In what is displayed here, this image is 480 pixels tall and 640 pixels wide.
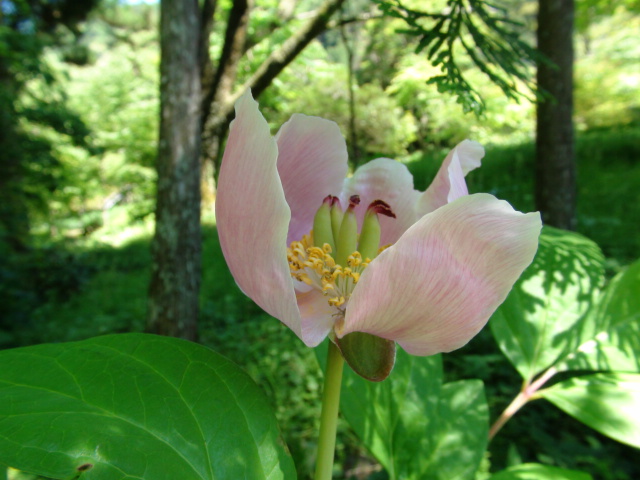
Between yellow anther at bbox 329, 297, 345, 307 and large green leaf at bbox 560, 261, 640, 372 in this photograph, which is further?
large green leaf at bbox 560, 261, 640, 372

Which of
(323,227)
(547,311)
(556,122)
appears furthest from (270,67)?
(323,227)

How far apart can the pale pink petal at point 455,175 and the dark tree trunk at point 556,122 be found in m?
1.56

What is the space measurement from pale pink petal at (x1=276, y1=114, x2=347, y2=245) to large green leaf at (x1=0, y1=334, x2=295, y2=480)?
19 cm

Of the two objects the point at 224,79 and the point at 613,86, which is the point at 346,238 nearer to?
the point at 224,79

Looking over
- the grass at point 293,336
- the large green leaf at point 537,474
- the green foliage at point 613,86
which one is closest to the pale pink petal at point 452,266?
the large green leaf at point 537,474

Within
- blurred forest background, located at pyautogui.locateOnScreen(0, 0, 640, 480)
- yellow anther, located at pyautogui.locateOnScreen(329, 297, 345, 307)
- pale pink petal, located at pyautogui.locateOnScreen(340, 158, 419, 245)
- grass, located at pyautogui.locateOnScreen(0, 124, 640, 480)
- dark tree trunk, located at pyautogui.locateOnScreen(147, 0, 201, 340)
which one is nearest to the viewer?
yellow anther, located at pyautogui.locateOnScreen(329, 297, 345, 307)

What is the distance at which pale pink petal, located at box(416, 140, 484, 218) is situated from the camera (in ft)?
1.44

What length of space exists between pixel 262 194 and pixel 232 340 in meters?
3.00

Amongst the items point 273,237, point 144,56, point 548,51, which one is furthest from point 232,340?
Result: point 144,56

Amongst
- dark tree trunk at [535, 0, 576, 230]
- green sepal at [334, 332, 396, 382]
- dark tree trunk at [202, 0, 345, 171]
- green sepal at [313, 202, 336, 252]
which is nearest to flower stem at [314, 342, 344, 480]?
green sepal at [334, 332, 396, 382]

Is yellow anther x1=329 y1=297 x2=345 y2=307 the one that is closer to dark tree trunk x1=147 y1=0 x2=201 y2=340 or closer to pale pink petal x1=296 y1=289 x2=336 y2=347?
pale pink petal x1=296 y1=289 x2=336 y2=347

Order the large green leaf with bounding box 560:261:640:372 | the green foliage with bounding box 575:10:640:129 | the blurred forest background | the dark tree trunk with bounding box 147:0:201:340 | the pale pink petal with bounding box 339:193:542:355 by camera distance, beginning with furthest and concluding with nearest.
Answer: the green foliage with bounding box 575:10:640:129, the dark tree trunk with bounding box 147:0:201:340, the blurred forest background, the large green leaf with bounding box 560:261:640:372, the pale pink petal with bounding box 339:193:542:355

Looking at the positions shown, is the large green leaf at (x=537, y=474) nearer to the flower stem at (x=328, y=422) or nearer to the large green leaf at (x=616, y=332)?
the large green leaf at (x=616, y=332)

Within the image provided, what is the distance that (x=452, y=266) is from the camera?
35cm
